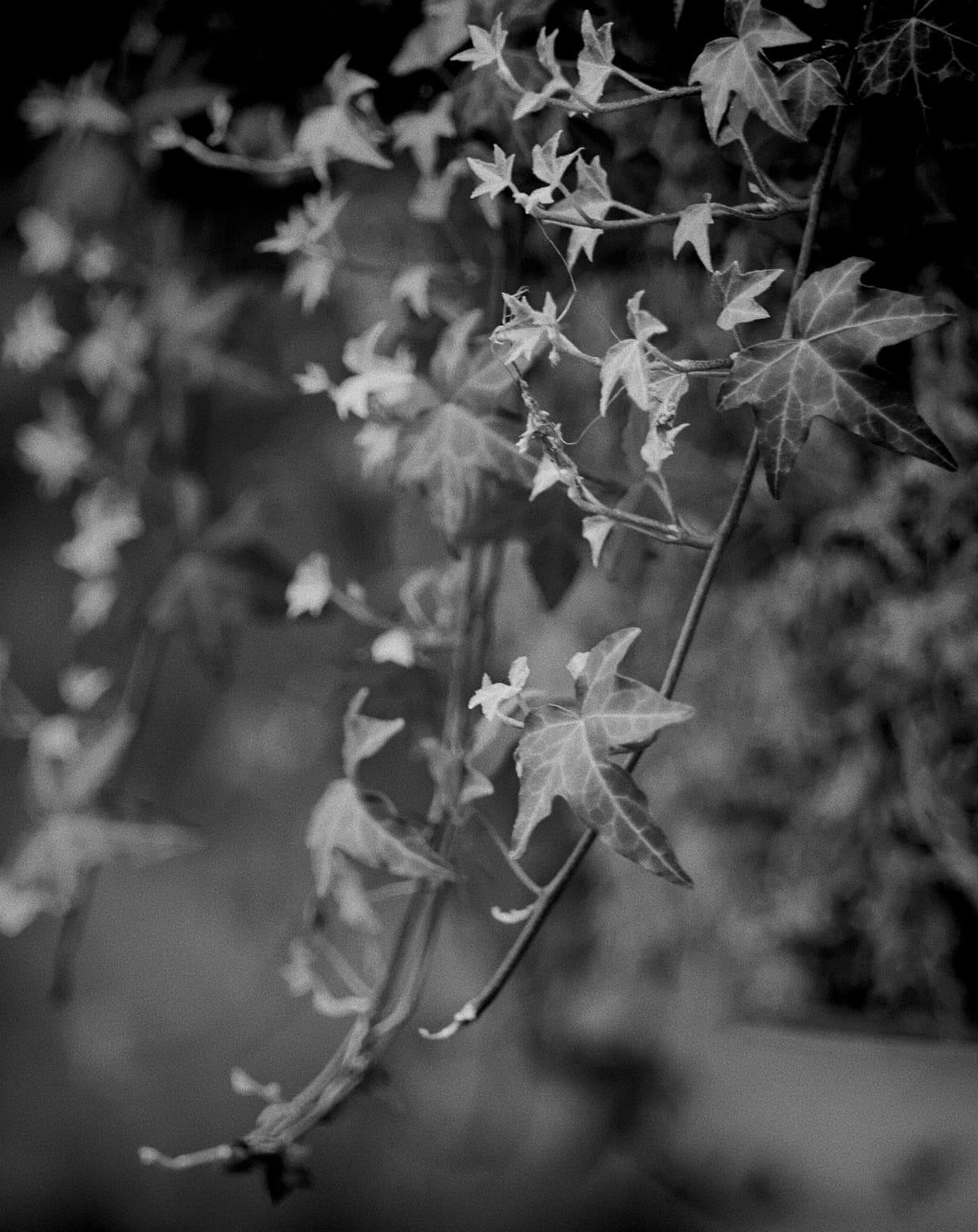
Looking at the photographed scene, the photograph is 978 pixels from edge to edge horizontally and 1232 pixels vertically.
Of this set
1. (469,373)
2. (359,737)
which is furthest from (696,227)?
(359,737)

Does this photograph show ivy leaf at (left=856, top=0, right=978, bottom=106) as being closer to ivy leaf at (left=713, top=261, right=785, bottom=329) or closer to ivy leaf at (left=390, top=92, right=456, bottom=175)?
ivy leaf at (left=713, top=261, right=785, bottom=329)

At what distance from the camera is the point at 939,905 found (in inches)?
31.6

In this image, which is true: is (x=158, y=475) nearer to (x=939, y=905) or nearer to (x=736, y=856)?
(x=736, y=856)

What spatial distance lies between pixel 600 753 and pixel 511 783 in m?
0.39

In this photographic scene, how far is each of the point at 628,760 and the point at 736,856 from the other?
0.48m

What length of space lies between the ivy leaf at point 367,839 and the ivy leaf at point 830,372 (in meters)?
0.23

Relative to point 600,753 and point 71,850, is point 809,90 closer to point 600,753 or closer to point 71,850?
point 600,753

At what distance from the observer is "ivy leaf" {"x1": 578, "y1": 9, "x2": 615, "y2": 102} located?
1.36ft

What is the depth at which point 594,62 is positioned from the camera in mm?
419

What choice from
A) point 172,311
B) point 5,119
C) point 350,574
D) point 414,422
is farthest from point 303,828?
point 5,119

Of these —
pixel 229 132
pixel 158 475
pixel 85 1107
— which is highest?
pixel 229 132

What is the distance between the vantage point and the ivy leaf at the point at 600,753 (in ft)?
1.30

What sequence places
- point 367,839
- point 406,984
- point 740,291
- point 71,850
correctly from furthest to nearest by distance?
point 71,850, point 406,984, point 367,839, point 740,291

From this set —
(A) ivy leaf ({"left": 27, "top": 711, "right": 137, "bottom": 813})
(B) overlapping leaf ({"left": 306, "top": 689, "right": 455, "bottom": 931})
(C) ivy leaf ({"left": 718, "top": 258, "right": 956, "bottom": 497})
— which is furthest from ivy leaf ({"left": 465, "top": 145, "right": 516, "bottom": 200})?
(A) ivy leaf ({"left": 27, "top": 711, "right": 137, "bottom": 813})
